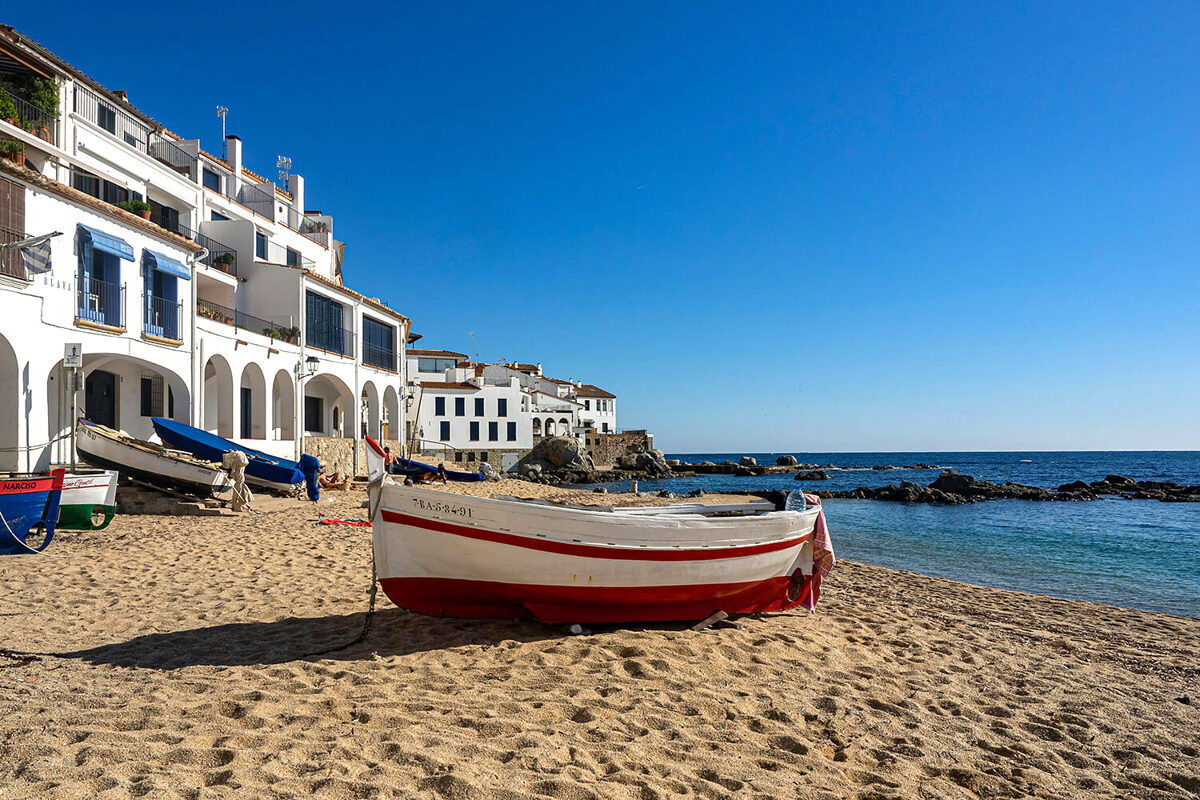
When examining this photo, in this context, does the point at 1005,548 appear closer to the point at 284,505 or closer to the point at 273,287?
the point at 284,505

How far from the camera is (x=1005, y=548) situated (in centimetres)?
2152

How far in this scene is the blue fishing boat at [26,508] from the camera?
9.90m

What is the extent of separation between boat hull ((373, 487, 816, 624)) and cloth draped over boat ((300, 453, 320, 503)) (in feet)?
43.0

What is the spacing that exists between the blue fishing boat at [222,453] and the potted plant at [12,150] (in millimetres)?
6221

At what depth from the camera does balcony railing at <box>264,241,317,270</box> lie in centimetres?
2891

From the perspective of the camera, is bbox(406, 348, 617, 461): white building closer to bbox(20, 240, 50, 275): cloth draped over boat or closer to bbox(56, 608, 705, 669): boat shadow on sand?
bbox(20, 240, 50, 275): cloth draped over boat

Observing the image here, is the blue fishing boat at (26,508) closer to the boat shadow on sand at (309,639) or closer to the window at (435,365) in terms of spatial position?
the boat shadow on sand at (309,639)

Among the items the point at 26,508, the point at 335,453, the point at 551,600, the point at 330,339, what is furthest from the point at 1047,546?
the point at 330,339

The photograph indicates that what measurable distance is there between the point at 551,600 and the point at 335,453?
22.5m

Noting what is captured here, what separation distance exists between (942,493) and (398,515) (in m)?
40.7

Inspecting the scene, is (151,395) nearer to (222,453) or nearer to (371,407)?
(222,453)

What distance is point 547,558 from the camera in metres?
6.56

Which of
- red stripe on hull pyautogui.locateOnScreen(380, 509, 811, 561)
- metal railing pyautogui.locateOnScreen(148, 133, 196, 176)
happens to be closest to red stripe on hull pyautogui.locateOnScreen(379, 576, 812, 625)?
red stripe on hull pyautogui.locateOnScreen(380, 509, 811, 561)

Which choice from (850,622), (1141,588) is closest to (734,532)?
(850,622)
